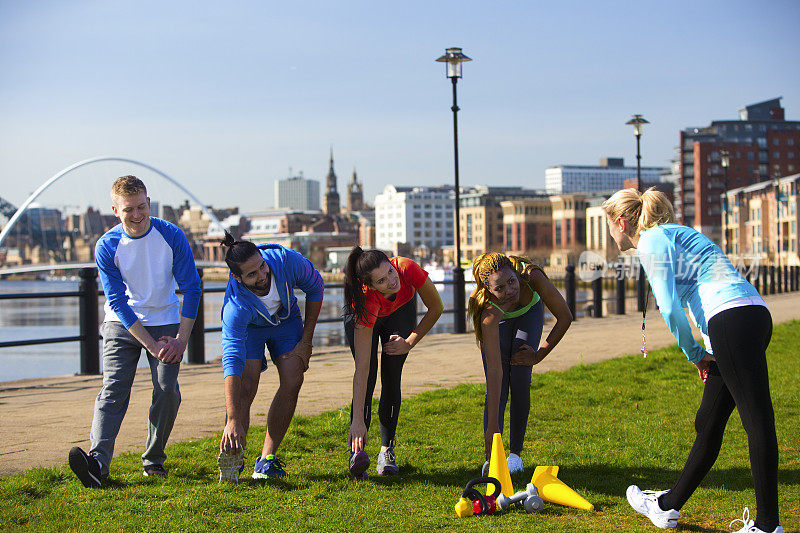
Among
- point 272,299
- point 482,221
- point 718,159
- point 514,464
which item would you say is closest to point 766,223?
point 718,159

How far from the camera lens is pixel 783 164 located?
118562mm

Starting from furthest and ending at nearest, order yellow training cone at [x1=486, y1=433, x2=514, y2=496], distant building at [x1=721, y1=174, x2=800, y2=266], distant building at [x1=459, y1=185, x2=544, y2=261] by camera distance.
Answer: distant building at [x1=459, y1=185, x2=544, y2=261], distant building at [x1=721, y1=174, x2=800, y2=266], yellow training cone at [x1=486, y1=433, x2=514, y2=496]

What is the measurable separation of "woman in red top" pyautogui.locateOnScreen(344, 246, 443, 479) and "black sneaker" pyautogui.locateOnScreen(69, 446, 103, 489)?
52.5 inches

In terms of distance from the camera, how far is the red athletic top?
4.72 m

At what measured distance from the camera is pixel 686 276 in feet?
11.8

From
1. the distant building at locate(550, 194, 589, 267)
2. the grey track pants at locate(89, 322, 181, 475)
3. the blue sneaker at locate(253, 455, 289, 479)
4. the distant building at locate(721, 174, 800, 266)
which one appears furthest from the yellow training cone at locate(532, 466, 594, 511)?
the distant building at locate(550, 194, 589, 267)

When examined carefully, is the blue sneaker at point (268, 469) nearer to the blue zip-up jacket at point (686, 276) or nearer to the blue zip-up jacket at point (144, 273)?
the blue zip-up jacket at point (144, 273)

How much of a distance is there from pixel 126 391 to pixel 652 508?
9.25 feet

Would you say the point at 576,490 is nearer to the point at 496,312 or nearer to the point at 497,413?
the point at 497,413

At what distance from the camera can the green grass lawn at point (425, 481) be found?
3.90m

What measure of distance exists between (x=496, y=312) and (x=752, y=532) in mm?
Answer: 1724

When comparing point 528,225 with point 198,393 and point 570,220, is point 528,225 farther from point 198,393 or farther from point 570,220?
point 198,393

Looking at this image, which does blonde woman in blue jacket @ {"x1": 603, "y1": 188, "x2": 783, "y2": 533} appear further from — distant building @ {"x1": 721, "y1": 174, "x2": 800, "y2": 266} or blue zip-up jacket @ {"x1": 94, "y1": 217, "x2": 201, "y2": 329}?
distant building @ {"x1": 721, "y1": 174, "x2": 800, "y2": 266}

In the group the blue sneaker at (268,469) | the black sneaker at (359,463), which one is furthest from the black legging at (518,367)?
the blue sneaker at (268,469)
